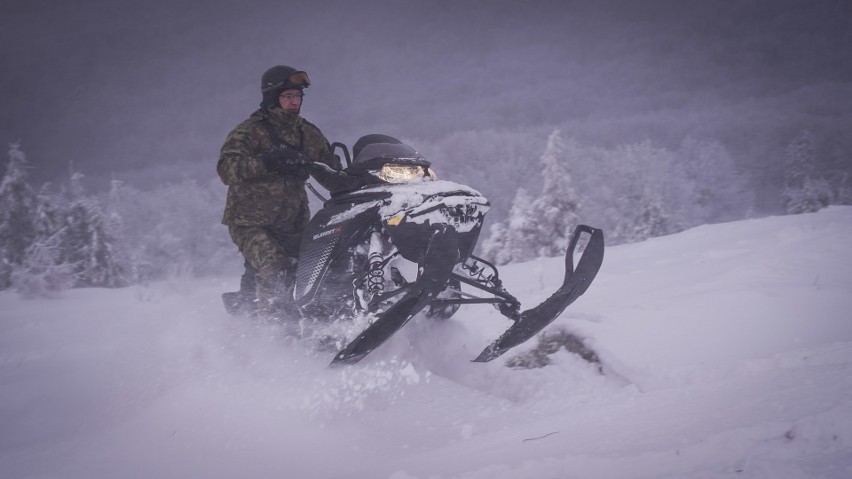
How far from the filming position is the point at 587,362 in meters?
3.57

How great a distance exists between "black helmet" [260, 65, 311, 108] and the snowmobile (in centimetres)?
87

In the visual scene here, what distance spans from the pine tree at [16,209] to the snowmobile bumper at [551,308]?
79.3 ft

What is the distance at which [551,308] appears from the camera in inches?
143

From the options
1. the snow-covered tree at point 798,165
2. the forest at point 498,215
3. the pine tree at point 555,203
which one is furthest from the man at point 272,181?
the snow-covered tree at point 798,165

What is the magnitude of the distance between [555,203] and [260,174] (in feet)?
62.0

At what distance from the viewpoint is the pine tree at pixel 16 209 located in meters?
21.2

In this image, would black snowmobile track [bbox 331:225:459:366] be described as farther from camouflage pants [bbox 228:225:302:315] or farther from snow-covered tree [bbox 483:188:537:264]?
snow-covered tree [bbox 483:188:537:264]

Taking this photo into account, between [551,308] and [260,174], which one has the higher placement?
[260,174]

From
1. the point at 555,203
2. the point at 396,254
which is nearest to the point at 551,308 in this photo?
the point at 396,254

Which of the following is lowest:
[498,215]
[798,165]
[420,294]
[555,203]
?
[420,294]

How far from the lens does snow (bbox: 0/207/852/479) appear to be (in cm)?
197

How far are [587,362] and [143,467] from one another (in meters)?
2.88

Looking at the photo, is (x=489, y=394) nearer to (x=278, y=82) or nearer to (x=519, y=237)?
(x=278, y=82)

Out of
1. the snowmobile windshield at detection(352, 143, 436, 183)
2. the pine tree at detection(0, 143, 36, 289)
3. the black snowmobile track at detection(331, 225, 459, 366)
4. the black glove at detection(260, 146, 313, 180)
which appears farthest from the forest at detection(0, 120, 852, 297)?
the black snowmobile track at detection(331, 225, 459, 366)
